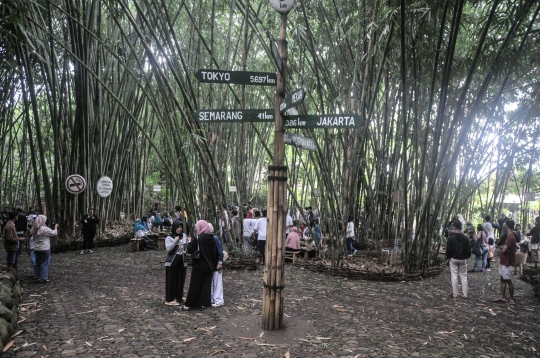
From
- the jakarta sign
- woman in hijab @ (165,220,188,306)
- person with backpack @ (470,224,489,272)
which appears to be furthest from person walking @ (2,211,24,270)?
person with backpack @ (470,224,489,272)

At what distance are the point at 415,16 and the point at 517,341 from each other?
11.2 ft

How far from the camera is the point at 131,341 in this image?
309 cm

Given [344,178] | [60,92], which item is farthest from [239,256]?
[60,92]

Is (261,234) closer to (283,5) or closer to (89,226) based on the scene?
(89,226)

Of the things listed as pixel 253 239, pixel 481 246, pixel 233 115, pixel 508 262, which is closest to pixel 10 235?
pixel 233 115

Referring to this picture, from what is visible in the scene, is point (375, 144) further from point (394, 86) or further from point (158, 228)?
point (158, 228)

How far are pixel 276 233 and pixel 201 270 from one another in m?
1.16

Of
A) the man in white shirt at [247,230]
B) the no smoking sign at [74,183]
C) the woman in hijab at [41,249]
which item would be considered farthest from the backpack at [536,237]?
the no smoking sign at [74,183]

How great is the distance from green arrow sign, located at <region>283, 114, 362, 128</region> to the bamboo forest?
0.01 m

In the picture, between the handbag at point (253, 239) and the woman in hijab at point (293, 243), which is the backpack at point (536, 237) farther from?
the handbag at point (253, 239)

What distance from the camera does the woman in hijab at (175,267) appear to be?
4176mm

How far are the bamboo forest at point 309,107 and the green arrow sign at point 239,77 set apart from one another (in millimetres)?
11

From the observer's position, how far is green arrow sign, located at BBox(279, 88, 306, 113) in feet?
9.74

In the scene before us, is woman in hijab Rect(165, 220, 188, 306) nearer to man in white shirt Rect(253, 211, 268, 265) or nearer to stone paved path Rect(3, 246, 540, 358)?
stone paved path Rect(3, 246, 540, 358)
